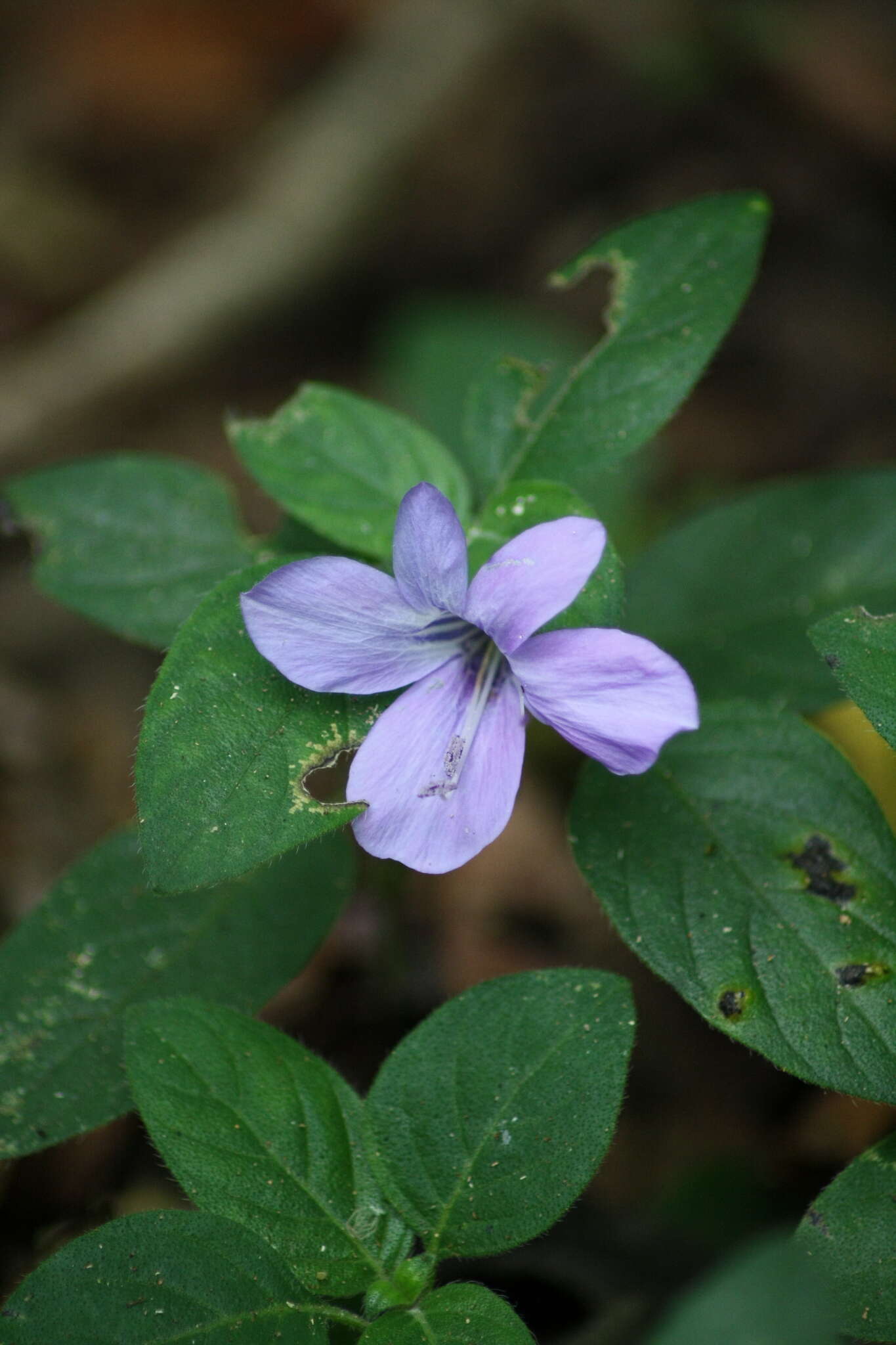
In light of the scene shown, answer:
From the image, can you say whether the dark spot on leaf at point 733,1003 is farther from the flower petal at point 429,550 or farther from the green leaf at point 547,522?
the flower petal at point 429,550

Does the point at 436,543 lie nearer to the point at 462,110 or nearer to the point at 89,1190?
the point at 89,1190

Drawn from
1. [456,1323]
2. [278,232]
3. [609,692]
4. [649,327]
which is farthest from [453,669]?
[278,232]

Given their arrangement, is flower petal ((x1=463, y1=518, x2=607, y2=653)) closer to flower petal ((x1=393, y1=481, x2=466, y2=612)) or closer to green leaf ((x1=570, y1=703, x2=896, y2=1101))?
flower petal ((x1=393, y1=481, x2=466, y2=612))

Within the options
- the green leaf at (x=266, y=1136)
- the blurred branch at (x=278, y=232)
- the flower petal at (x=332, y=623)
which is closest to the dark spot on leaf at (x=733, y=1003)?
the green leaf at (x=266, y=1136)

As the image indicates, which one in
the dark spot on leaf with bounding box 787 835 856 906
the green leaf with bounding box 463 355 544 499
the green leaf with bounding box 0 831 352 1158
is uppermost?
the green leaf with bounding box 463 355 544 499

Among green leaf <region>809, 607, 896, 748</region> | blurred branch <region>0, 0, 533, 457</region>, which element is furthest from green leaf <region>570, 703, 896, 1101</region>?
blurred branch <region>0, 0, 533, 457</region>

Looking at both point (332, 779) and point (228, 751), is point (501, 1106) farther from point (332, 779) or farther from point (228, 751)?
point (332, 779)

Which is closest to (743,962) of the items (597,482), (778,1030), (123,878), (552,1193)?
(778,1030)
